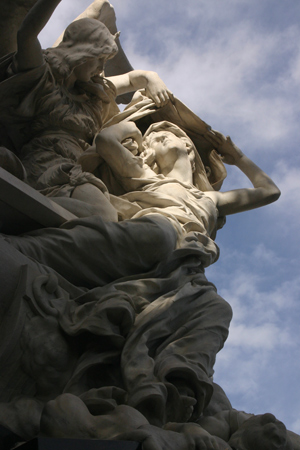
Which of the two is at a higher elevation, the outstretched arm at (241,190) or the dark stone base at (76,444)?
the outstretched arm at (241,190)

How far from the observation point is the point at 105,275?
137 inches

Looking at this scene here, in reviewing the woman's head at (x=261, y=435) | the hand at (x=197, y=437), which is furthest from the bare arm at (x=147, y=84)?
the hand at (x=197, y=437)

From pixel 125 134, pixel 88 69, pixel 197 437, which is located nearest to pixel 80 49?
pixel 88 69

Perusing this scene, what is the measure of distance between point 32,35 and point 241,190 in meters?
2.24

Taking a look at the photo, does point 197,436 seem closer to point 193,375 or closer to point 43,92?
point 193,375

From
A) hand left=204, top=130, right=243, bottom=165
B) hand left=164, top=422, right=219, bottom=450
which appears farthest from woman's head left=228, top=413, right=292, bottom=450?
hand left=204, top=130, right=243, bottom=165

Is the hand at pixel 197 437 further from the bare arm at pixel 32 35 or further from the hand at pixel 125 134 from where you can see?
the bare arm at pixel 32 35

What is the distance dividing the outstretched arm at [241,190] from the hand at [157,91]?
55cm

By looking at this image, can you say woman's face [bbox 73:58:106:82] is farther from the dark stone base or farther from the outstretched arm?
the dark stone base

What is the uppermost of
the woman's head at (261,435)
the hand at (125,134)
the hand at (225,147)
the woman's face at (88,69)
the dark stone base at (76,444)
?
the hand at (225,147)

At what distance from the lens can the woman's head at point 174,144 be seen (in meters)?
5.23

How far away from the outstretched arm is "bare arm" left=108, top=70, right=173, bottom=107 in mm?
579

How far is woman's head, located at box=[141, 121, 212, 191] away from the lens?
17.2 ft

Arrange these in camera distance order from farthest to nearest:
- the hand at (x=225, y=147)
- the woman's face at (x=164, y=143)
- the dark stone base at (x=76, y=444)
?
1. the hand at (x=225, y=147)
2. the woman's face at (x=164, y=143)
3. the dark stone base at (x=76, y=444)
